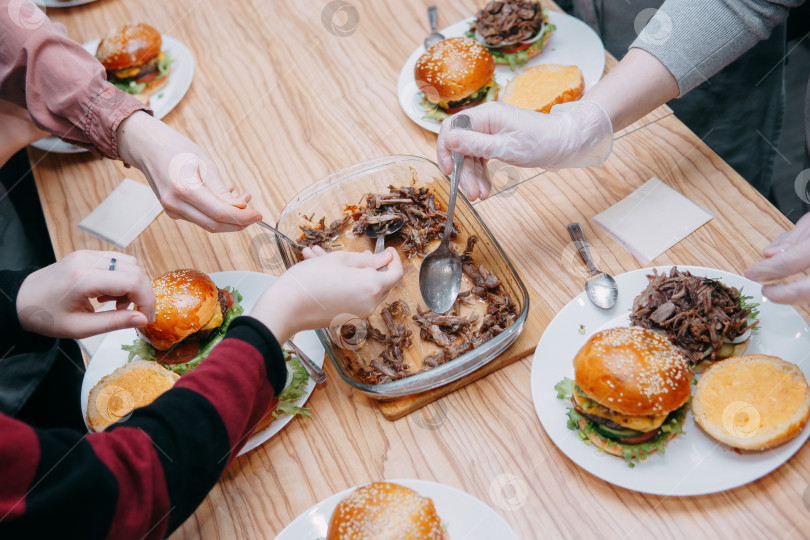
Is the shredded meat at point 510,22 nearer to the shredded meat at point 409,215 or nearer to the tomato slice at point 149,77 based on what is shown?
the shredded meat at point 409,215

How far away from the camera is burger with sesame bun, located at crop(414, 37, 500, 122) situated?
220 centimetres

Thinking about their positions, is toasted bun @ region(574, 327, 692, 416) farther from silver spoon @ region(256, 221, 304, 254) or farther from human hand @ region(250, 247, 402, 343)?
silver spoon @ region(256, 221, 304, 254)

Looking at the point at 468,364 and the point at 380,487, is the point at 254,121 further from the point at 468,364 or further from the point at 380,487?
the point at 380,487

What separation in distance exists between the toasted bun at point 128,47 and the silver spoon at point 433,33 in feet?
3.98

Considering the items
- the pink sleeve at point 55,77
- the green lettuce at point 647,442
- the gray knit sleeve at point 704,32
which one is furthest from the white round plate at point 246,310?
the gray knit sleeve at point 704,32

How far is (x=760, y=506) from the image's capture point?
1354 mm

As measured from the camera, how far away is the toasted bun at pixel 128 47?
100 inches

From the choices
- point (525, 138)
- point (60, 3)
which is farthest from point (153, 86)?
point (525, 138)

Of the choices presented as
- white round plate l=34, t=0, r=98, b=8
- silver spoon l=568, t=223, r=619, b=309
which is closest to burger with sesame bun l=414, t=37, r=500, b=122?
silver spoon l=568, t=223, r=619, b=309

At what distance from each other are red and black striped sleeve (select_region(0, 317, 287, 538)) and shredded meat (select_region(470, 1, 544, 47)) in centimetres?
164

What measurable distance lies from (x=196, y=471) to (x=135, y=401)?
0.47 m

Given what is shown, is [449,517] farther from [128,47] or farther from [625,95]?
[128,47]

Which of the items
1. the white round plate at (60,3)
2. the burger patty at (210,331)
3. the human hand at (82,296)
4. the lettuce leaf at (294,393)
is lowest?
the lettuce leaf at (294,393)

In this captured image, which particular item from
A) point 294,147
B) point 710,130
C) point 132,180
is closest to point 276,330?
point 294,147
